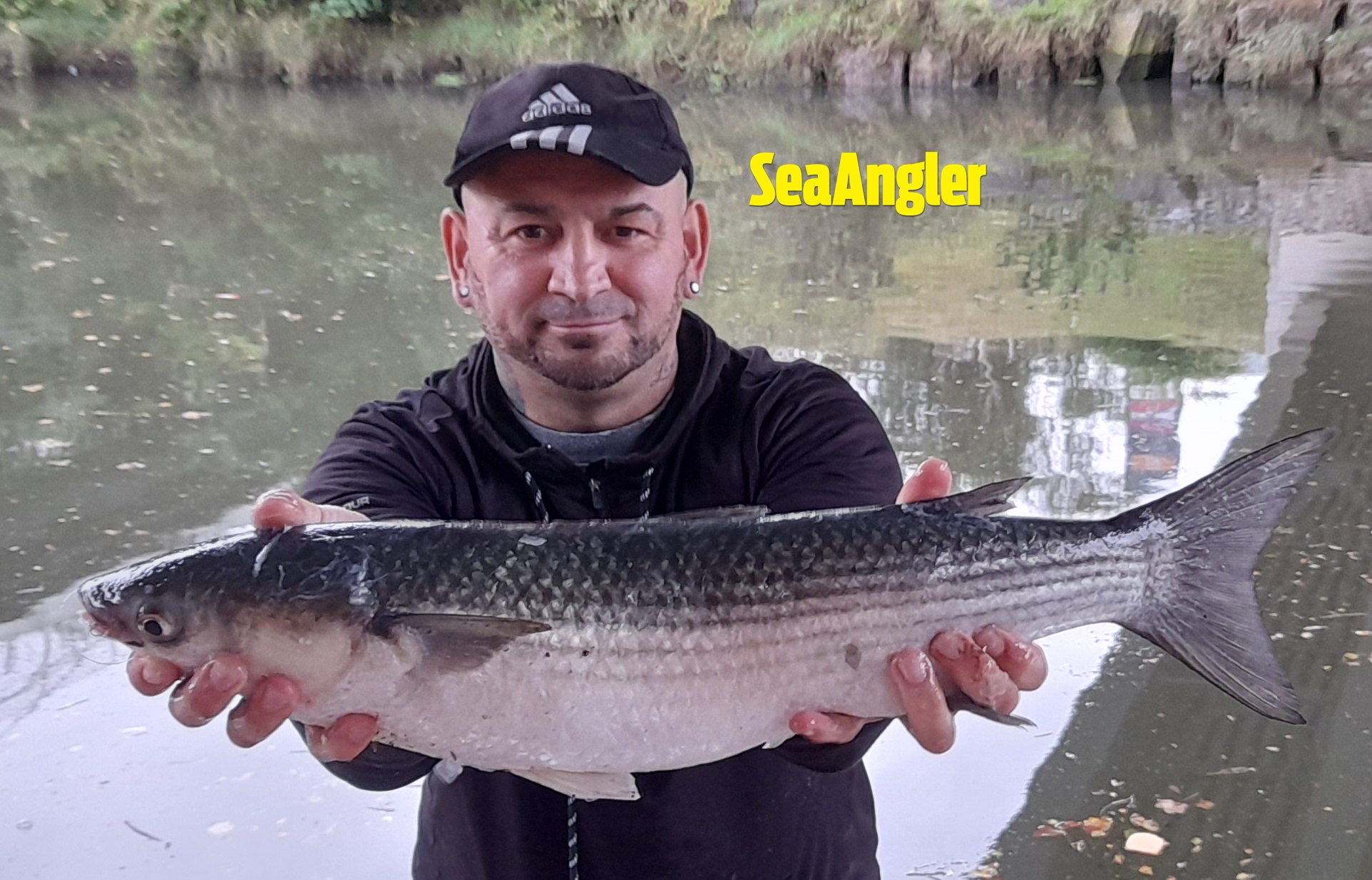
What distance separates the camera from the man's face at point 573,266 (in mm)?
2336

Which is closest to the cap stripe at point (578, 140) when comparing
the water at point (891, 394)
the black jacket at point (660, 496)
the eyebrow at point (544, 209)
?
the eyebrow at point (544, 209)

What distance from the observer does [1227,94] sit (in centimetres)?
2134

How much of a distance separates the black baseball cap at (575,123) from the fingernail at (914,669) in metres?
1.02

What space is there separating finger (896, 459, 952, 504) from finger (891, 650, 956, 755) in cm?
31

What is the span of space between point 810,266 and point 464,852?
25.7 ft

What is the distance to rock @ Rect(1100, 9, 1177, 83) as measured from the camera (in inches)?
908

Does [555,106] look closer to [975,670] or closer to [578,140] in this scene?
[578,140]

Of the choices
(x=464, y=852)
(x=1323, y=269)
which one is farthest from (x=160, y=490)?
(x=1323, y=269)

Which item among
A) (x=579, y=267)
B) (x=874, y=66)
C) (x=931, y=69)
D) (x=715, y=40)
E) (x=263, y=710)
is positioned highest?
(x=715, y=40)

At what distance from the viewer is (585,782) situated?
81.1 inches

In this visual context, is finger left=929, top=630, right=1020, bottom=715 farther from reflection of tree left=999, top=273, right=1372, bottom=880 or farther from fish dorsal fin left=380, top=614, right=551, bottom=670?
reflection of tree left=999, top=273, right=1372, bottom=880

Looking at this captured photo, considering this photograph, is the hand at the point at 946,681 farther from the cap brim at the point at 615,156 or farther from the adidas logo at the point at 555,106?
the adidas logo at the point at 555,106

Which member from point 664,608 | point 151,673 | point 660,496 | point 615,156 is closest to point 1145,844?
point 660,496

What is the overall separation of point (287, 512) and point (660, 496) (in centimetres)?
75
